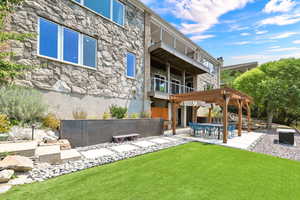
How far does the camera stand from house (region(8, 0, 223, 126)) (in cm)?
677

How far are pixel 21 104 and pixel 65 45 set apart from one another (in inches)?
154

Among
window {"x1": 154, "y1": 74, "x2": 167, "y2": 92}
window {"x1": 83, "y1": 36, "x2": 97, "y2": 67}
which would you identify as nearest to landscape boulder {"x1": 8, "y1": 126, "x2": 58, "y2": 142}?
window {"x1": 83, "y1": 36, "x2": 97, "y2": 67}

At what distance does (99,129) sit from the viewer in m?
7.26

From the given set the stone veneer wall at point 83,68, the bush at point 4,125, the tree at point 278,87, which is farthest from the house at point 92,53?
the tree at point 278,87

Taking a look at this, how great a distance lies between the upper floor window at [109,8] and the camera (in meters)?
8.83

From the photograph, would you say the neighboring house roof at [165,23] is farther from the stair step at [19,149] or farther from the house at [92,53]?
the stair step at [19,149]

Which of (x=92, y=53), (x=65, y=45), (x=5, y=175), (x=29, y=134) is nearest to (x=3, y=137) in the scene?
(x=29, y=134)

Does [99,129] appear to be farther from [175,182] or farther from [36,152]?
[175,182]

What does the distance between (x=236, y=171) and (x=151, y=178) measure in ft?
8.82

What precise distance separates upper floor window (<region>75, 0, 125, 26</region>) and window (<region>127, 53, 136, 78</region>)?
7.98 ft

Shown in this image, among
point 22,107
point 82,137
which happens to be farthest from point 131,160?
point 22,107

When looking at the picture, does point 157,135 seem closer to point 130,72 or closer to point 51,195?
point 130,72

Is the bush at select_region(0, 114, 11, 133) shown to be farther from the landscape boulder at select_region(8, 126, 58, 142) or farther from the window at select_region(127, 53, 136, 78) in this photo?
the window at select_region(127, 53, 136, 78)

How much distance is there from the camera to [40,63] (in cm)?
681
